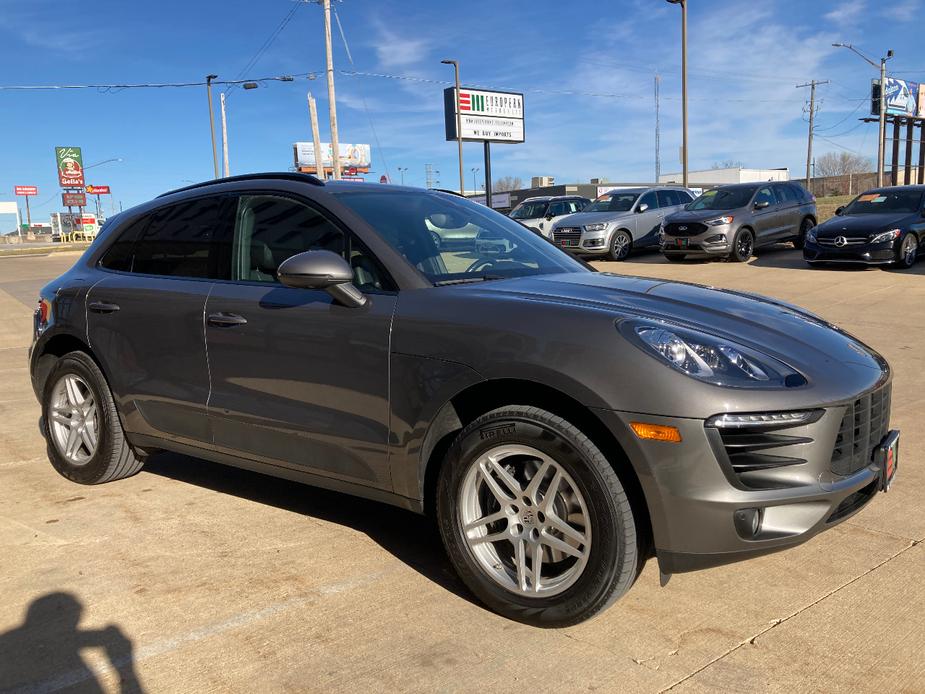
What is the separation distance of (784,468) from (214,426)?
2533 mm

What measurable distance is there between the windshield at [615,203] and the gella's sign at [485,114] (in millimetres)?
23423

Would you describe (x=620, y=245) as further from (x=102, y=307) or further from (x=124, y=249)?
(x=102, y=307)

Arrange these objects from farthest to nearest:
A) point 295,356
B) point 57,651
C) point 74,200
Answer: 1. point 74,200
2. point 295,356
3. point 57,651

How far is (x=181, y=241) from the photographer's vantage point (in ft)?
13.5

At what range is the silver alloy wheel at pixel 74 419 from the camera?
14.6 feet

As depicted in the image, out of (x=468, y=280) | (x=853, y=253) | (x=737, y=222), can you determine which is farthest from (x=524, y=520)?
(x=737, y=222)

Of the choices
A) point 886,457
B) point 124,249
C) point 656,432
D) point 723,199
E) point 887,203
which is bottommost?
point 886,457

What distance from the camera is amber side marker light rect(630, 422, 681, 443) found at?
2486 mm

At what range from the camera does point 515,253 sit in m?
3.87

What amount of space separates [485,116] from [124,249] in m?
42.3

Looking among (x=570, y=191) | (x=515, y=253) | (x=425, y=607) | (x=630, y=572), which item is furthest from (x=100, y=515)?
(x=570, y=191)

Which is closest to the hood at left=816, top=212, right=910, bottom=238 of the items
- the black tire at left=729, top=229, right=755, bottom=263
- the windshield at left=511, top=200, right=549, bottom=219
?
the black tire at left=729, top=229, right=755, bottom=263

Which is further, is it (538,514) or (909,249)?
(909,249)

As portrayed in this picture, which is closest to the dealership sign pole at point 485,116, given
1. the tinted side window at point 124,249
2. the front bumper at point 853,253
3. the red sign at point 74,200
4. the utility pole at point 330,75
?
the utility pole at point 330,75
